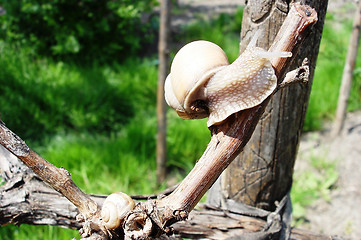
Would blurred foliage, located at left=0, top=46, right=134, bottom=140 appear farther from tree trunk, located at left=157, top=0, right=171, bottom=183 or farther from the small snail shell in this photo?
the small snail shell

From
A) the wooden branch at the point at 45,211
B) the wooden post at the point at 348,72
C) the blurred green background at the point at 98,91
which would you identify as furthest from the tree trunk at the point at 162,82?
the wooden post at the point at 348,72

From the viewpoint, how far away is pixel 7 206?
111 cm

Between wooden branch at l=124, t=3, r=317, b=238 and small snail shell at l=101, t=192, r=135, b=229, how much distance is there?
0.02 m

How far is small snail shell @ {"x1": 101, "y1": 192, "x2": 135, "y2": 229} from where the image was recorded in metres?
0.75

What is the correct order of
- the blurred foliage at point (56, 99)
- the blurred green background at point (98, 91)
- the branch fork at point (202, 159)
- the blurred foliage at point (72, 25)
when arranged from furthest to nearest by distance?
the blurred foliage at point (72, 25), the blurred foliage at point (56, 99), the blurred green background at point (98, 91), the branch fork at point (202, 159)

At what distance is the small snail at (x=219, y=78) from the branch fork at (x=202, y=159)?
0.02 meters

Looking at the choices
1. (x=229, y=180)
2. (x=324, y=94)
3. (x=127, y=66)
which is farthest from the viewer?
(x=127, y=66)

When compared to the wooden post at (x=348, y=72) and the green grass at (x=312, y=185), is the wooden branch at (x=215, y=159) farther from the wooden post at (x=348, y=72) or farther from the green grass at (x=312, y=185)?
the wooden post at (x=348, y=72)

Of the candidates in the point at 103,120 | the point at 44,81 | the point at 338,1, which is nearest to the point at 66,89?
the point at 44,81

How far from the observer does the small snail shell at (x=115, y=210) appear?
2.45 ft

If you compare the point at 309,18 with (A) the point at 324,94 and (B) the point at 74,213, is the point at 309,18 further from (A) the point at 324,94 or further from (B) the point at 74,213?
(A) the point at 324,94

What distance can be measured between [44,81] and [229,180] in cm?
258

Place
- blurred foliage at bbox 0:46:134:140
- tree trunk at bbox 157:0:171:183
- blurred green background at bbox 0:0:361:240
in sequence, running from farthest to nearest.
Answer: blurred foliage at bbox 0:46:134:140 < blurred green background at bbox 0:0:361:240 < tree trunk at bbox 157:0:171:183

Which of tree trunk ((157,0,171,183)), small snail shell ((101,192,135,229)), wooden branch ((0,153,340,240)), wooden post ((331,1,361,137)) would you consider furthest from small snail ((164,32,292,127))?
wooden post ((331,1,361,137))
